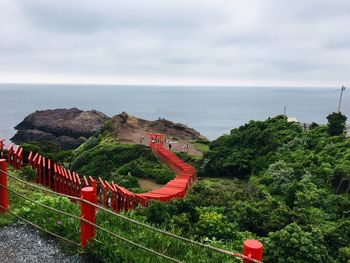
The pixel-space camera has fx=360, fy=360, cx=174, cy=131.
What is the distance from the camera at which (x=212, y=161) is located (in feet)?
93.9

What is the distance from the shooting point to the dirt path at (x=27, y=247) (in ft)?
19.5

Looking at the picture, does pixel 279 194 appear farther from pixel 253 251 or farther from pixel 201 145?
pixel 201 145

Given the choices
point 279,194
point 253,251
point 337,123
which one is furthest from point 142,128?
point 253,251

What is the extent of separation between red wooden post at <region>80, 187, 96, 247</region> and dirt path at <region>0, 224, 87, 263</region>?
14.6 inches

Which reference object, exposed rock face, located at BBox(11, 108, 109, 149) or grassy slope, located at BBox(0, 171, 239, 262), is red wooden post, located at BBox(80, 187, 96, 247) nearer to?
grassy slope, located at BBox(0, 171, 239, 262)

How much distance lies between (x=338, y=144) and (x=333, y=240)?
12.3 meters

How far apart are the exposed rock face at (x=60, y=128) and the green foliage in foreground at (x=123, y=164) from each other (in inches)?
Answer: 1343

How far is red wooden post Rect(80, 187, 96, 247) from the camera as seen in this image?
18.6 feet

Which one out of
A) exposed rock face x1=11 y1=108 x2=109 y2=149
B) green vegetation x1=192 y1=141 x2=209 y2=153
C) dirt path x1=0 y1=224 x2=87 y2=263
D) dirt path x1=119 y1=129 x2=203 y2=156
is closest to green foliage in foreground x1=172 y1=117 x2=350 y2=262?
dirt path x1=0 y1=224 x2=87 y2=263

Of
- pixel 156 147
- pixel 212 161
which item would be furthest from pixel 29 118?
pixel 212 161

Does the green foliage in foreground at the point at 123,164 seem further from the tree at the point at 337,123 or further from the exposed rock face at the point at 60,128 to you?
the exposed rock face at the point at 60,128

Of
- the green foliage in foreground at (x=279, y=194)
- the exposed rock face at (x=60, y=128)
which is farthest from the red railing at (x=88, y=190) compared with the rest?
the exposed rock face at (x=60, y=128)

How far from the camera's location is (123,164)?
3200cm

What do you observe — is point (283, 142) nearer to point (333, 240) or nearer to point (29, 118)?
point (333, 240)
